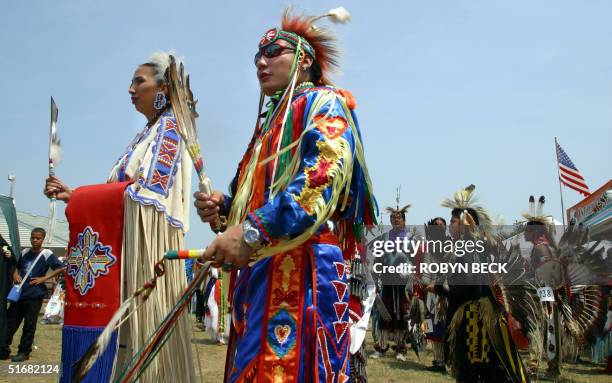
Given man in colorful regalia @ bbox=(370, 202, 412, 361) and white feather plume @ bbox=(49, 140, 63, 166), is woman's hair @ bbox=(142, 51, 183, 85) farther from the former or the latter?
man in colorful regalia @ bbox=(370, 202, 412, 361)

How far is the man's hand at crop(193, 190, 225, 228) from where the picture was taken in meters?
2.27

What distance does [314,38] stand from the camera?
2750 mm

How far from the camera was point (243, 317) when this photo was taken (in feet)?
7.39

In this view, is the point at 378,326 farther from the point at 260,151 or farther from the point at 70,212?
the point at 260,151

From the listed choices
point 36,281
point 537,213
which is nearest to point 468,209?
point 537,213

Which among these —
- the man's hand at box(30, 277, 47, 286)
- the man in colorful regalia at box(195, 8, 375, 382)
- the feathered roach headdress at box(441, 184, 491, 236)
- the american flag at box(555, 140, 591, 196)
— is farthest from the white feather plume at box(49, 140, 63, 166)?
the american flag at box(555, 140, 591, 196)

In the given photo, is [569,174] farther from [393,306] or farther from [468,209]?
[468,209]

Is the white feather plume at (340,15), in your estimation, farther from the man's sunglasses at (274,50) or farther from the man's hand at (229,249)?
the man's hand at (229,249)

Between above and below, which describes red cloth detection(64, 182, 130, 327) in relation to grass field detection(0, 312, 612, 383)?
above

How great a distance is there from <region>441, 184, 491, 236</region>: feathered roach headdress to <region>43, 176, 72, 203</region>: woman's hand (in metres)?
3.44

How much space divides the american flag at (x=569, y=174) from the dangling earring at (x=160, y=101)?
13.9 m

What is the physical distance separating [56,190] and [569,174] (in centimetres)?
1481

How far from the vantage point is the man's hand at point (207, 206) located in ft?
7.46

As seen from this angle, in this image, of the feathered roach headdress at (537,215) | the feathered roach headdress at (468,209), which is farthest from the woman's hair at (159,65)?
the feathered roach headdress at (537,215)
